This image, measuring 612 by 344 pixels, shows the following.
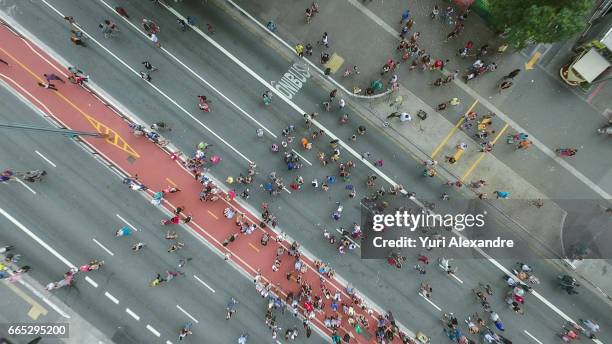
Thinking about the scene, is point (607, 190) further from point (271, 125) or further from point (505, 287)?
point (271, 125)

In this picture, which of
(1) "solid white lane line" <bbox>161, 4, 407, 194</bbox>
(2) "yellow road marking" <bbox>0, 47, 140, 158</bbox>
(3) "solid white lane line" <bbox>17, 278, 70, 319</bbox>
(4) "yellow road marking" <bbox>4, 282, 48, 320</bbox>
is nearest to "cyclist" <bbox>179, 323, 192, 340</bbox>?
(3) "solid white lane line" <bbox>17, 278, 70, 319</bbox>

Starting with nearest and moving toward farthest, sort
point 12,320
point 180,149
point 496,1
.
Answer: point 496,1, point 12,320, point 180,149

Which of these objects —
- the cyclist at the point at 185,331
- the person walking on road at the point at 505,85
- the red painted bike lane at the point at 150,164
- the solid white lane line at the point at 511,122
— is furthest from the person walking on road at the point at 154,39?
the person walking on road at the point at 505,85

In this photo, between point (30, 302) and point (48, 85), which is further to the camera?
point (48, 85)

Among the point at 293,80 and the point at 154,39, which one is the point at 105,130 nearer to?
the point at 154,39

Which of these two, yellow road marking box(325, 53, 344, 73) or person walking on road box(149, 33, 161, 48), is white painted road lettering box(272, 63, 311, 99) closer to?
yellow road marking box(325, 53, 344, 73)

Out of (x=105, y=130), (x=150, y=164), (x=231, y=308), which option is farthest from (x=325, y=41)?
(x=231, y=308)

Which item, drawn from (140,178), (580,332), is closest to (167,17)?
(140,178)
